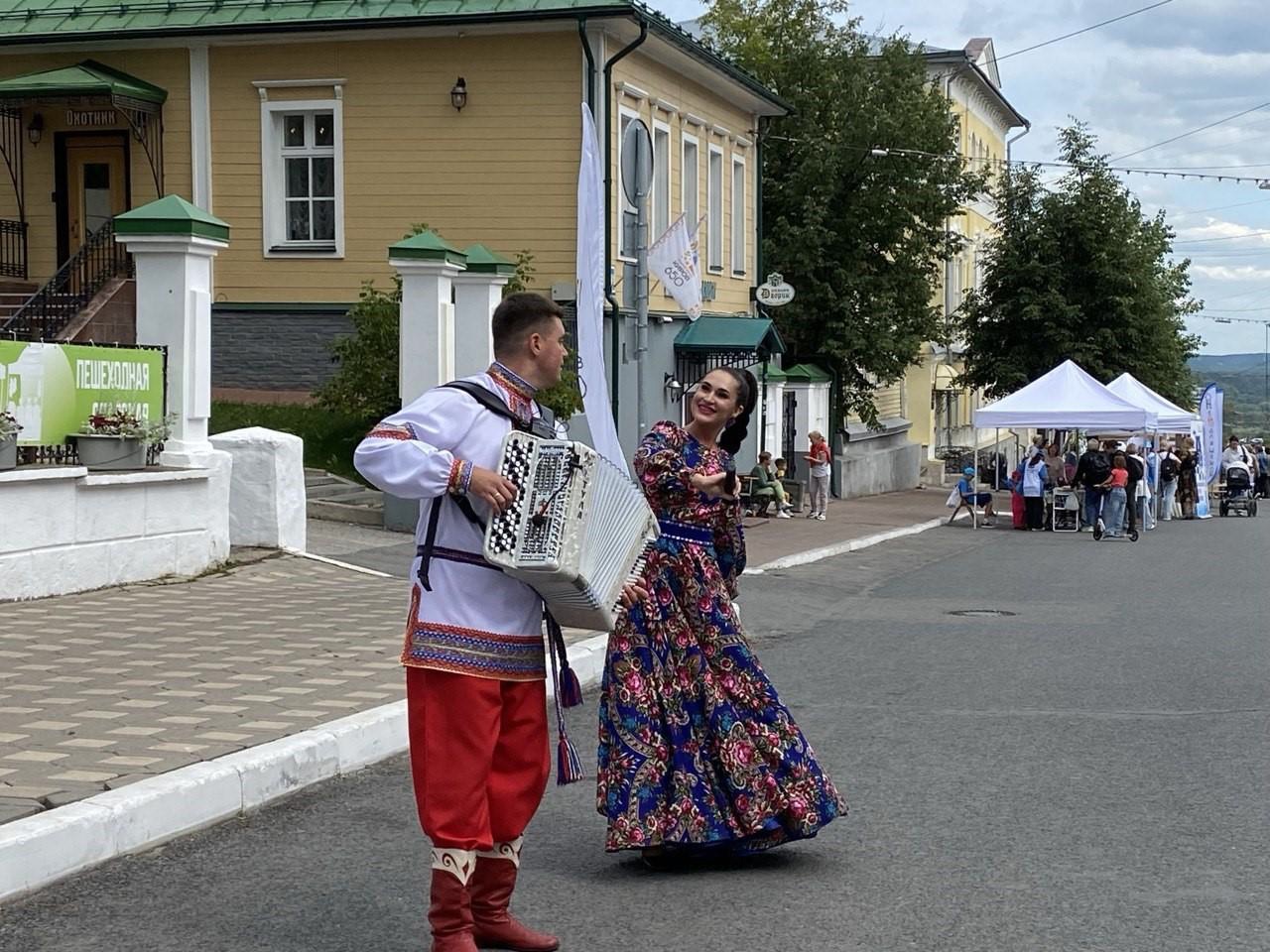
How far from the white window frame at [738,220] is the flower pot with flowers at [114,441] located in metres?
20.7

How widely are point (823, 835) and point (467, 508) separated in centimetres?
233

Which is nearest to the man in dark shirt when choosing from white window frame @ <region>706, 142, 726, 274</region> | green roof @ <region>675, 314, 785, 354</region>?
green roof @ <region>675, 314, 785, 354</region>

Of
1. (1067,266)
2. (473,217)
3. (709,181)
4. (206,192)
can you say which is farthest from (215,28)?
(1067,266)

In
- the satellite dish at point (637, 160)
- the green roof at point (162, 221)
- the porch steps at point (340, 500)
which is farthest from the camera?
the porch steps at point (340, 500)

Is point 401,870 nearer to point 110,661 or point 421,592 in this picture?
point 421,592

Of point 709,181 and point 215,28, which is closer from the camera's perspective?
point 215,28

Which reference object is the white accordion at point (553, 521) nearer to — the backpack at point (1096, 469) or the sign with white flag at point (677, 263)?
the sign with white flag at point (677, 263)

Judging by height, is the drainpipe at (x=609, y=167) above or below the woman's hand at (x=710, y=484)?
above

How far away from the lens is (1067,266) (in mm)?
42812

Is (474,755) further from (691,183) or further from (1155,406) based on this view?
(1155,406)

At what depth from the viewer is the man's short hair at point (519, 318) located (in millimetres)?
4957

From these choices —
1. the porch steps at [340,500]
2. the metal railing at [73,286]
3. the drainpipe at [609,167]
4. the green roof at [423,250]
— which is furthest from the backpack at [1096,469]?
the metal railing at [73,286]

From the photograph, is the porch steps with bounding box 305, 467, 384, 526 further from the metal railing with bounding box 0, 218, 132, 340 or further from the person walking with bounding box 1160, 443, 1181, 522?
the person walking with bounding box 1160, 443, 1181, 522

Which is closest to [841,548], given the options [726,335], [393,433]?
[726,335]
